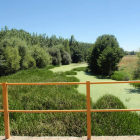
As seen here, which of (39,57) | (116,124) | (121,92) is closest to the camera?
(116,124)

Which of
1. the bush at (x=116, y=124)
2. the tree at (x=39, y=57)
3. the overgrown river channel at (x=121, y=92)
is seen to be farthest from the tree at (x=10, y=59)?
the bush at (x=116, y=124)

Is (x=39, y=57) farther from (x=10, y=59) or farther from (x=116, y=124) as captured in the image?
(x=116, y=124)

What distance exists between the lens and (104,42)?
24.4 m

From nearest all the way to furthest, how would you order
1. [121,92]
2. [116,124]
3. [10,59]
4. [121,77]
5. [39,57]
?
[116,124] → [121,92] → [121,77] → [10,59] → [39,57]

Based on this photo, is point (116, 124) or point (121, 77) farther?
point (121, 77)

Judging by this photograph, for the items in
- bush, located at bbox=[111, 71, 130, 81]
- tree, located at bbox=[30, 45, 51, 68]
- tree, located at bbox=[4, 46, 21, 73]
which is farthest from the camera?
tree, located at bbox=[30, 45, 51, 68]

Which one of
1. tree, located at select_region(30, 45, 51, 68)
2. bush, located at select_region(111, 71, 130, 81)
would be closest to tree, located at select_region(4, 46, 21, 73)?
tree, located at select_region(30, 45, 51, 68)

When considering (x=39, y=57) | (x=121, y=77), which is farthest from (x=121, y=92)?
(x=39, y=57)

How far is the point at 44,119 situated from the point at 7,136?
208 cm

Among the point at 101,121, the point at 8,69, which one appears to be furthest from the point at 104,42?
the point at 101,121

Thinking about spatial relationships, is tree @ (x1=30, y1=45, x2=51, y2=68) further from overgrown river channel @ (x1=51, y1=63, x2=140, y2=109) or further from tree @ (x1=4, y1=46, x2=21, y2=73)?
overgrown river channel @ (x1=51, y1=63, x2=140, y2=109)

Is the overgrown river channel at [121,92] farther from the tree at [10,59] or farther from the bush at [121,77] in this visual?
the tree at [10,59]

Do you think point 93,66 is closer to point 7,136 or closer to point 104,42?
point 104,42

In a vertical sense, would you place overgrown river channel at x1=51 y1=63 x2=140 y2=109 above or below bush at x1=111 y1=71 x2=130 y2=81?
below
